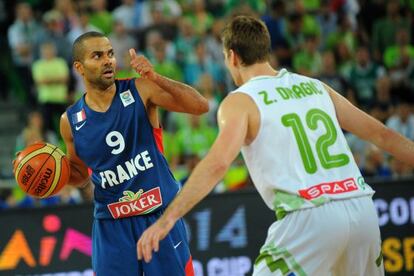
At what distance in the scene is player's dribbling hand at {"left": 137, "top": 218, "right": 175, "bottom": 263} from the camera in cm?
469

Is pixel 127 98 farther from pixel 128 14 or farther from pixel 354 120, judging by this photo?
pixel 128 14

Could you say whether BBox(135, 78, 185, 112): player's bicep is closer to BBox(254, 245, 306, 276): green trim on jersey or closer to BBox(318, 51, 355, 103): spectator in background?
BBox(254, 245, 306, 276): green trim on jersey

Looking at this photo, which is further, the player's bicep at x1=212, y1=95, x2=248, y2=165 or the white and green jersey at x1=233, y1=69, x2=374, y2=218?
the white and green jersey at x1=233, y1=69, x2=374, y2=218

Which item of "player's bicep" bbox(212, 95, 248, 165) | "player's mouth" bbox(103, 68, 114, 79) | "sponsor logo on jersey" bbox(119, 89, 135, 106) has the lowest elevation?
"player's bicep" bbox(212, 95, 248, 165)

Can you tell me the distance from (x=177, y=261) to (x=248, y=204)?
3.15 metres

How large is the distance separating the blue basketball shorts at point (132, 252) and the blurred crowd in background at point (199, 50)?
5572 millimetres

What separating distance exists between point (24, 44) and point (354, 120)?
9.77 meters

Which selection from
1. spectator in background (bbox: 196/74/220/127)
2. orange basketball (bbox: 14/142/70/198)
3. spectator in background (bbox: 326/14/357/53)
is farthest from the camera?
spectator in background (bbox: 326/14/357/53)

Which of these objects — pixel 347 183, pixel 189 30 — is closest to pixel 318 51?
pixel 189 30

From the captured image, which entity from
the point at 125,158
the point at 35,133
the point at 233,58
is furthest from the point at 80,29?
the point at 233,58

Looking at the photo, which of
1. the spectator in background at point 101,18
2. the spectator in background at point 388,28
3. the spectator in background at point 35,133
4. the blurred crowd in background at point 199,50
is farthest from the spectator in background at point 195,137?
the spectator in background at point 388,28

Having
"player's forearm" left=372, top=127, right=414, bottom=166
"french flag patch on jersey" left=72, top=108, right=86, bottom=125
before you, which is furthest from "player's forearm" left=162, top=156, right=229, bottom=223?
"french flag patch on jersey" left=72, top=108, right=86, bottom=125

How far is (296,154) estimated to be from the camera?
4.98 m

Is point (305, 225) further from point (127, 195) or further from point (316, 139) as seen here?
point (127, 195)
